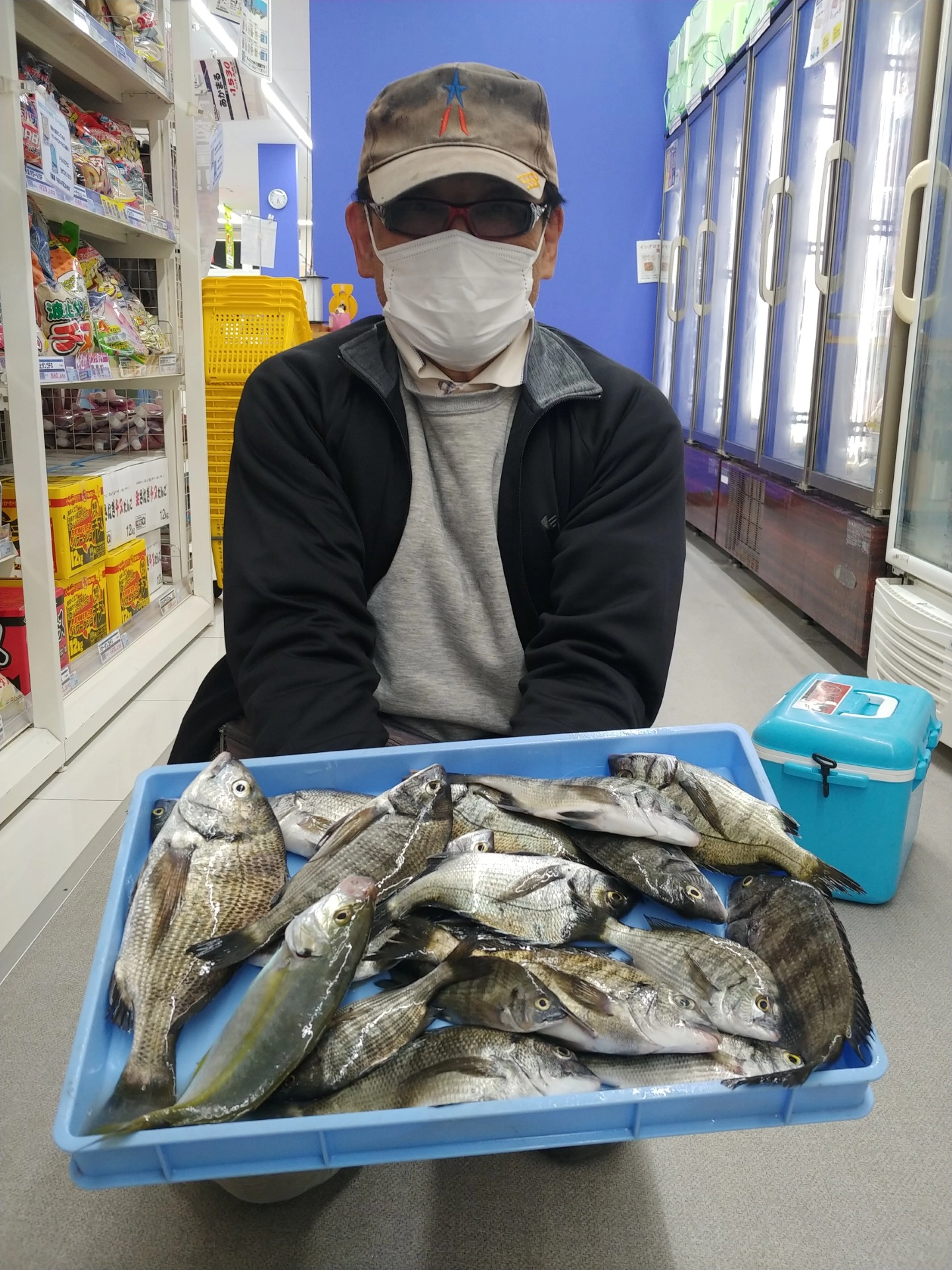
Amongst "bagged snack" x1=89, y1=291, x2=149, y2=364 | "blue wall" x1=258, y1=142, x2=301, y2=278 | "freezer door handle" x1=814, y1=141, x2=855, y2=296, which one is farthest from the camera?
"blue wall" x1=258, y1=142, x2=301, y2=278

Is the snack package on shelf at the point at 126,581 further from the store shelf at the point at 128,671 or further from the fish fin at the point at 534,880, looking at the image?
the fish fin at the point at 534,880

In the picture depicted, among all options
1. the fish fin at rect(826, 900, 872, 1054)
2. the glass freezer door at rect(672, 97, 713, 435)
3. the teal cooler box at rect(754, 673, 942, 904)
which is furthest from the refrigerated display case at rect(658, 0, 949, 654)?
the fish fin at rect(826, 900, 872, 1054)

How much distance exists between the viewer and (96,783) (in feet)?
8.31

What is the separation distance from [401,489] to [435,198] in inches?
17.1

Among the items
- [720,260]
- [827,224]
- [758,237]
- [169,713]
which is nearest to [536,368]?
[169,713]

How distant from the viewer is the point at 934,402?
3.02 m

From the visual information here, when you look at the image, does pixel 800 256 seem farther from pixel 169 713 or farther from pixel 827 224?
pixel 169 713

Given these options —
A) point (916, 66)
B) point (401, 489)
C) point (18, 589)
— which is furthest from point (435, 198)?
point (916, 66)

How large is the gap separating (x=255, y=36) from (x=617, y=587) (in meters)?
3.42

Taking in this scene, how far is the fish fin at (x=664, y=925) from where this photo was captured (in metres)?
0.84

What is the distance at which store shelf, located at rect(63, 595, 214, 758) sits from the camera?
2769mm

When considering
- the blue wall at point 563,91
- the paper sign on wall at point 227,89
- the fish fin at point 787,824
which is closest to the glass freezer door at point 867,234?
the paper sign on wall at point 227,89

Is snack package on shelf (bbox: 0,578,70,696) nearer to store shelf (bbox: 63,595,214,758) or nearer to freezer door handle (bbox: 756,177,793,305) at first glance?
store shelf (bbox: 63,595,214,758)

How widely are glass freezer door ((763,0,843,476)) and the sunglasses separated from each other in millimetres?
2797
